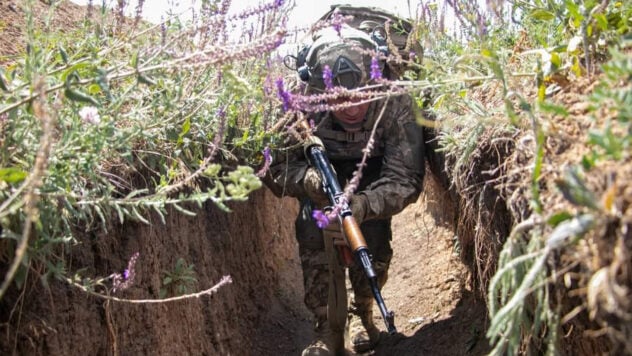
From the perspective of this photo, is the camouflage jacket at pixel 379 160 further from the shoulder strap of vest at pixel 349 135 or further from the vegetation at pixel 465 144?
the vegetation at pixel 465 144

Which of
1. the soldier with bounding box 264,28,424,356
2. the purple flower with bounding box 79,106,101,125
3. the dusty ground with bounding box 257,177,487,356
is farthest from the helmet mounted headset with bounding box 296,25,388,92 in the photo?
the purple flower with bounding box 79,106,101,125

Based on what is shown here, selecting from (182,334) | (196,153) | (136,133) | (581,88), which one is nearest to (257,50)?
(136,133)

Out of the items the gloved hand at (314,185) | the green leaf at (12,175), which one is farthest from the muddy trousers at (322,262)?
the green leaf at (12,175)

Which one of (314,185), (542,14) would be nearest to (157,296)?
(314,185)

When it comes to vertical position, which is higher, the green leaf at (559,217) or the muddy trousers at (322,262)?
the green leaf at (559,217)

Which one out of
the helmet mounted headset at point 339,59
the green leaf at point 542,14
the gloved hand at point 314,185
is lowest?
the gloved hand at point 314,185

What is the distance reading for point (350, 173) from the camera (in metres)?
4.43

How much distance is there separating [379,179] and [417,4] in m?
0.98

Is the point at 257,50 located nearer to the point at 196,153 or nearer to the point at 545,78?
the point at 545,78

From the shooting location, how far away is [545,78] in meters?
2.45

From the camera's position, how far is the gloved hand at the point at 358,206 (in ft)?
12.7

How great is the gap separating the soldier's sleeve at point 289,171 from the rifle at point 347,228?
0.44 ft

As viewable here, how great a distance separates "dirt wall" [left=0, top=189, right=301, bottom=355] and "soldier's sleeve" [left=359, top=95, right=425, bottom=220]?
924 millimetres

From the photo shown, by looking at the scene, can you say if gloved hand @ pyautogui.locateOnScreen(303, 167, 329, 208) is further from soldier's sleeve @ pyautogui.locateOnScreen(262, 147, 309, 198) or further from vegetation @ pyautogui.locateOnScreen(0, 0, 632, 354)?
vegetation @ pyautogui.locateOnScreen(0, 0, 632, 354)
